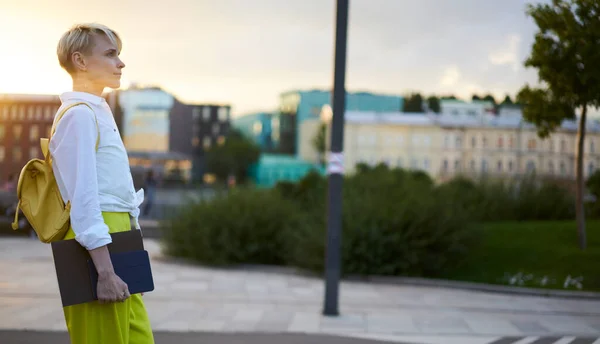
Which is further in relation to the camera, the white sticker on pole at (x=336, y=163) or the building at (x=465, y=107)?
the building at (x=465, y=107)

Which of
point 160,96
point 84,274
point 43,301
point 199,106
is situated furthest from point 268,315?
point 199,106

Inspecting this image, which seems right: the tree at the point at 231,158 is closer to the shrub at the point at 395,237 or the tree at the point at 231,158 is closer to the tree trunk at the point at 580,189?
the shrub at the point at 395,237

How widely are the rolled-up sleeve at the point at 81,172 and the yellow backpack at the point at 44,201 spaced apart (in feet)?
0.18

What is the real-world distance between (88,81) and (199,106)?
125833 mm

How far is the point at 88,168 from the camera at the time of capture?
2840mm

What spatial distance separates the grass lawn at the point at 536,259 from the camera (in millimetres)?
11414

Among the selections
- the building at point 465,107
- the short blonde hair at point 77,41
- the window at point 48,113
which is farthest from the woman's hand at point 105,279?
the building at point 465,107

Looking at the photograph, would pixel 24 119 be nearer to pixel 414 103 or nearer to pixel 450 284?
pixel 450 284

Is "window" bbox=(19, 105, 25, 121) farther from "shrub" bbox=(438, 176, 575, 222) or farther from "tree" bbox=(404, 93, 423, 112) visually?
"tree" bbox=(404, 93, 423, 112)

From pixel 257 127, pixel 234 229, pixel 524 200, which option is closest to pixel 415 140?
pixel 524 200

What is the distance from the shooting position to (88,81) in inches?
120

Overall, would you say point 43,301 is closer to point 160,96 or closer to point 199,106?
point 160,96

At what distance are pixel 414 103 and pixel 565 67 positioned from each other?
6941 cm

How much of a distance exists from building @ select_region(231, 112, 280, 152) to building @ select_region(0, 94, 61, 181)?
113319 mm
